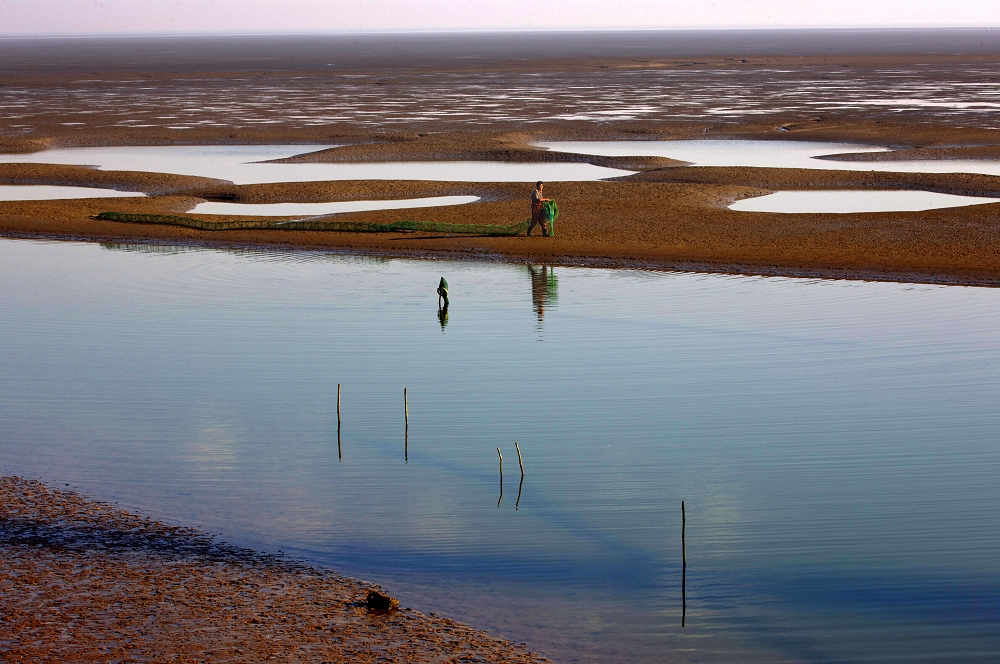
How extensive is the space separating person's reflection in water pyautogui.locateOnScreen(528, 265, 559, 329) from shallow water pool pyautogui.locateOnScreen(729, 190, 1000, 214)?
30.1 ft

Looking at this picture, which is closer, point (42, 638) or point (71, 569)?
point (42, 638)

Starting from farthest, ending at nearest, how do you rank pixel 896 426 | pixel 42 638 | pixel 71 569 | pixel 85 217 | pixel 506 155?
1. pixel 506 155
2. pixel 85 217
3. pixel 896 426
4. pixel 71 569
5. pixel 42 638

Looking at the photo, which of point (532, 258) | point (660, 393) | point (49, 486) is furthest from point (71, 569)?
point (532, 258)

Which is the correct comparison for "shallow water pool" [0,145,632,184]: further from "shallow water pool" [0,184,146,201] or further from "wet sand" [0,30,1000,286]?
"shallow water pool" [0,184,146,201]

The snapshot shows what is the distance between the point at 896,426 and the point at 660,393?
3065 millimetres

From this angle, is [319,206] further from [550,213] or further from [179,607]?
[179,607]

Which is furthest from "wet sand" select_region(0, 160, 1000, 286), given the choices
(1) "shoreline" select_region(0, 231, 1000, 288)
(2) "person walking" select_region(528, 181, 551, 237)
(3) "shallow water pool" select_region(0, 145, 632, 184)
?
(3) "shallow water pool" select_region(0, 145, 632, 184)

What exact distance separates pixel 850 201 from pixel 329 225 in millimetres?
15010

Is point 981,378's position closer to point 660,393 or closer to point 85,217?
point 660,393

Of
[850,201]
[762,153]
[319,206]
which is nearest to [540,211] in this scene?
[319,206]

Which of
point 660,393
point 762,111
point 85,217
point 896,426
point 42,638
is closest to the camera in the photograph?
point 42,638

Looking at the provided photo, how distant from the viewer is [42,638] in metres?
9.01

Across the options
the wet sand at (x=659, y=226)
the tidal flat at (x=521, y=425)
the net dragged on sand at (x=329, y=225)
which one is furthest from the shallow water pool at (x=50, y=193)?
the net dragged on sand at (x=329, y=225)

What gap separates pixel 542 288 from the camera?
24078 millimetres
